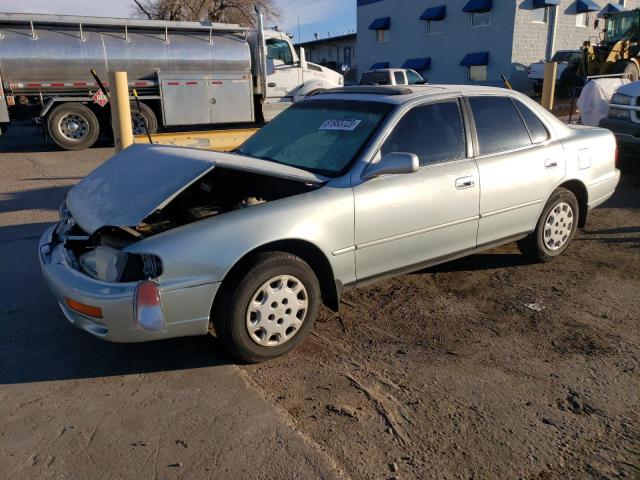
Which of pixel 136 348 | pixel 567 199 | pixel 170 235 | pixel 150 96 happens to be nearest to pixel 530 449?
pixel 170 235

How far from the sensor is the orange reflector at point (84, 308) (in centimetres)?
305

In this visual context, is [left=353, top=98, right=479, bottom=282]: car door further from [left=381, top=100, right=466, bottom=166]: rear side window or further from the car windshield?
the car windshield

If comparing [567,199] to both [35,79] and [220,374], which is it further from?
[35,79]

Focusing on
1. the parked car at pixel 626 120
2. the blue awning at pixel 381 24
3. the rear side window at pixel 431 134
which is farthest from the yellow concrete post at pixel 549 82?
the blue awning at pixel 381 24

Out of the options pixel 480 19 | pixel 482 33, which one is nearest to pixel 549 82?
pixel 482 33

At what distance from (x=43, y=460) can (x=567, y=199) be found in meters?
4.55

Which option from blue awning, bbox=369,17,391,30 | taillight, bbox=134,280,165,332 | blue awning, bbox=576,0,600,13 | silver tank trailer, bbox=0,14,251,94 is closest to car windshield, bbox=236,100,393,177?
taillight, bbox=134,280,165,332

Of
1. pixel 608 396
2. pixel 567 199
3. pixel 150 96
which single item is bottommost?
pixel 608 396

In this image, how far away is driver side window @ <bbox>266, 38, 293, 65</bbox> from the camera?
15727 mm

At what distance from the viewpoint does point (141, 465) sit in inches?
101

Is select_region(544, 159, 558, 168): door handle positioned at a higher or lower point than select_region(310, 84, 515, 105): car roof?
lower

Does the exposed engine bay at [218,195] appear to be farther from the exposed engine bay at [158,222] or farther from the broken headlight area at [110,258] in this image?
the broken headlight area at [110,258]

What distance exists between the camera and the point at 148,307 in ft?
9.88

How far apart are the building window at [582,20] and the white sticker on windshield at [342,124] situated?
29.1 metres
